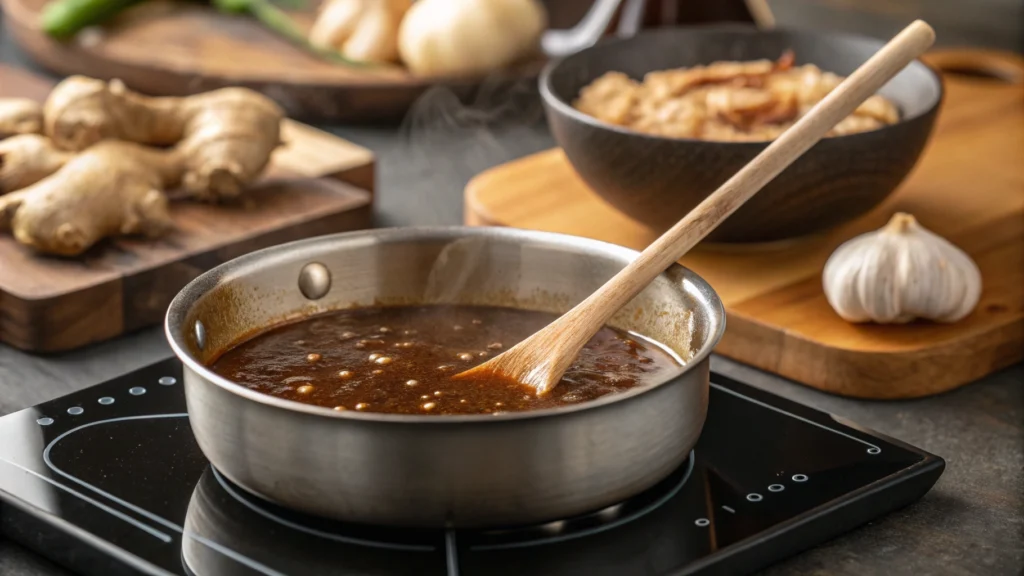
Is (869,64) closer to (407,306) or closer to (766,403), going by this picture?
(766,403)

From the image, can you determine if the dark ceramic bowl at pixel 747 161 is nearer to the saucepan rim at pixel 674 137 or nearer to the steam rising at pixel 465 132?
the saucepan rim at pixel 674 137

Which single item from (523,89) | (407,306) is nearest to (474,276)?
(407,306)

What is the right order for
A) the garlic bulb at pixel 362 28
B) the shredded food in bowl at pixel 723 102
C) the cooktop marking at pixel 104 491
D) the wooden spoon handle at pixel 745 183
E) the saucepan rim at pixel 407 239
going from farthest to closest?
the garlic bulb at pixel 362 28 → the shredded food in bowl at pixel 723 102 → the wooden spoon handle at pixel 745 183 → the cooktop marking at pixel 104 491 → the saucepan rim at pixel 407 239

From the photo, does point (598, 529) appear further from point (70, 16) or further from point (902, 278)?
point (70, 16)

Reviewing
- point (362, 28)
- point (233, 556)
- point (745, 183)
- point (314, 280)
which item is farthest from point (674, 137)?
point (362, 28)

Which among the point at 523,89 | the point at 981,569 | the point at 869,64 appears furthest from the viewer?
the point at 523,89

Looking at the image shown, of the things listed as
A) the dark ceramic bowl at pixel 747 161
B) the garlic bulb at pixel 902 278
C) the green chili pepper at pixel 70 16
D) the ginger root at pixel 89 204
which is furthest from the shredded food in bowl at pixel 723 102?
the green chili pepper at pixel 70 16
